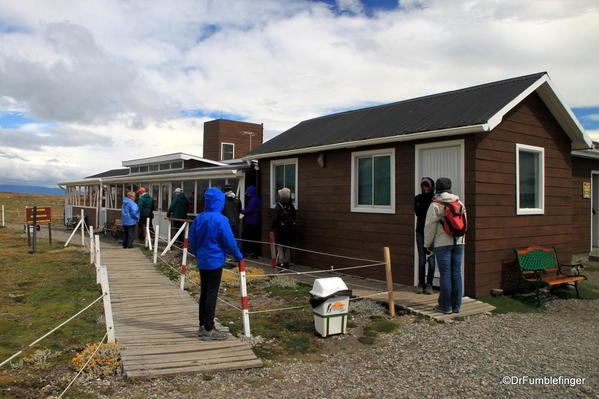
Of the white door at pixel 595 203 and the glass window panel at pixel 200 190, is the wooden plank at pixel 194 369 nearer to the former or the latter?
the glass window panel at pixel 200 190

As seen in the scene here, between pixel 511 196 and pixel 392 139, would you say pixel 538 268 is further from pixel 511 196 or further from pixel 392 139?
pixel 392 139

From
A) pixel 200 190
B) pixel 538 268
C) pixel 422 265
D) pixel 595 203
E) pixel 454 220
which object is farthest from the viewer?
pixel 200 190

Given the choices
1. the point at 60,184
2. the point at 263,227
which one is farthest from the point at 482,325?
the point at 60,184

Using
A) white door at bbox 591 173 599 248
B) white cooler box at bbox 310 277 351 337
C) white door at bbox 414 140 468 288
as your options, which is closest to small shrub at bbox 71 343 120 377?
white cooler box at bbox 310 277 351 337

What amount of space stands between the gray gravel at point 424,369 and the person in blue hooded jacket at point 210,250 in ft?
3.28

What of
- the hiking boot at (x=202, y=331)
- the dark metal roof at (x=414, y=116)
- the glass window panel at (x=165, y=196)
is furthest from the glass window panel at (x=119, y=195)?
the hiking boot at (x=202, y=331)

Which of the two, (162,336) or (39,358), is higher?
(162,336)

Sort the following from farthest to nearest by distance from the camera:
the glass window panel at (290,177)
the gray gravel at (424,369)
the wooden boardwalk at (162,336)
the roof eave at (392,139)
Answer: the glass window panel at (290,177)
the roof eave at (392,139)
the wooden boardwalk at (162,336)
the gray gravel at (424,369)

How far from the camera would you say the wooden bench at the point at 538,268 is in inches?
304

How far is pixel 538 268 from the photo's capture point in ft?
26.9

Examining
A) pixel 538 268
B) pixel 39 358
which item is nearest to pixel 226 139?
pixel 538 268

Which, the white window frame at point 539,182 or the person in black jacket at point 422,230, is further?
the white window frame at point 539,182

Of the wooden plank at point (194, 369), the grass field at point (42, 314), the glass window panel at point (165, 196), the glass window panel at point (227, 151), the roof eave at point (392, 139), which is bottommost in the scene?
the grass field at point (42, 314)

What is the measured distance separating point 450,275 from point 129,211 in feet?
30.3
